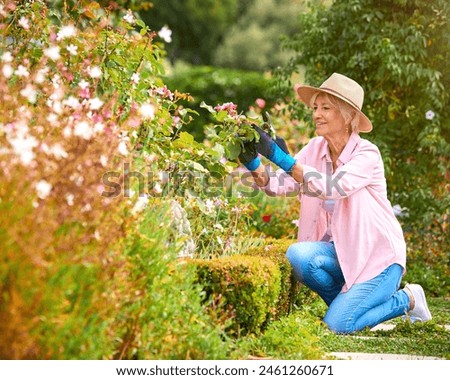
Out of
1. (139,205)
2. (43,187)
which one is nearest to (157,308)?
(139,205)

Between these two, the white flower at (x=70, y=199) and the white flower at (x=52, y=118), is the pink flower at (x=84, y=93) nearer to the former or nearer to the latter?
the white flower at (x=52, y=118)

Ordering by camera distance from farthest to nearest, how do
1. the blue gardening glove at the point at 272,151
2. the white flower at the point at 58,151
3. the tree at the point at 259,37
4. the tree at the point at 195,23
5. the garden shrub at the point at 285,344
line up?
the tree at the point at 195,23 → the tree at the point at 259,37 → the blue gardening glove at the point at 272,151 → the garden shrub at the point at 285,344 → the white flower at the point at 58,151

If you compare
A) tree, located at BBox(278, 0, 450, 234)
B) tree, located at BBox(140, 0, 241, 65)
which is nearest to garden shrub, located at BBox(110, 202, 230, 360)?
tree, located at BBox(278, 0, 450, 234)

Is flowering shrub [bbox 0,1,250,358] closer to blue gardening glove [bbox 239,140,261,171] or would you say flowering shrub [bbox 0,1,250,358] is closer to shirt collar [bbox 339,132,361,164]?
blue gardening glove [bbox 239,140,261,171]

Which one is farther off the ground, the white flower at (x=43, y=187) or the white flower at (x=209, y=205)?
the white flower at (x=209, y=205)

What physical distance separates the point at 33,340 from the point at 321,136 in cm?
275

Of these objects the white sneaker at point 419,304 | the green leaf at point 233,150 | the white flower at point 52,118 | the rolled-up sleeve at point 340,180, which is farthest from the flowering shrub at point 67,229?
the white sneaker at point 419,304

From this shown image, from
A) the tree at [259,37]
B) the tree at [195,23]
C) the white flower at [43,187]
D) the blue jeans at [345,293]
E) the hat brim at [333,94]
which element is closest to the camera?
the white flower at [43,187]

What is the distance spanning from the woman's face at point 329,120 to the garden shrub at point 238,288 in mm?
1106

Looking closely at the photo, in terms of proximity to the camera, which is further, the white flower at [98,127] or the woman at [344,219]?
→ the woman at [344,219]

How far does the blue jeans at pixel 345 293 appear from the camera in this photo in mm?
4594

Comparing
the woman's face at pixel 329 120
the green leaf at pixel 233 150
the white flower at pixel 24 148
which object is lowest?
the white flower at pixel 24 148

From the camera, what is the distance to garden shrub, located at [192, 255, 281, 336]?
12.4 feet

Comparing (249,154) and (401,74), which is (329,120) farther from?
(401,74)
